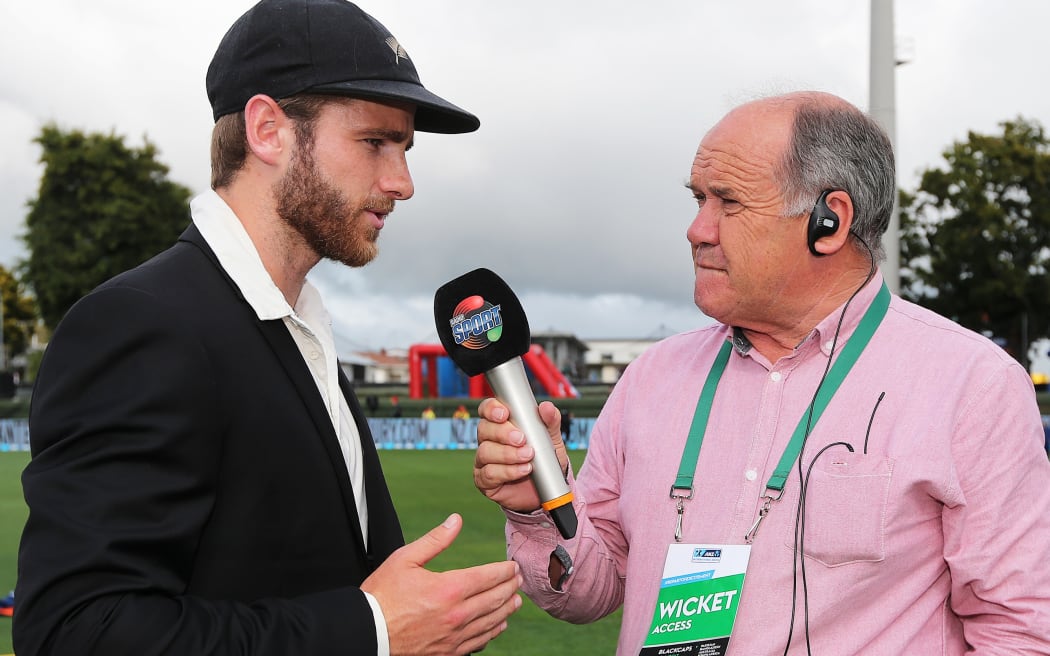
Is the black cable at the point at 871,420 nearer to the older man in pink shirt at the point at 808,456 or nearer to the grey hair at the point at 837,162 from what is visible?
the older man in pink shirt at the point at 808,456

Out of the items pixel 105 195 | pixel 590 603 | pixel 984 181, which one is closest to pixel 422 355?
pixel 105 195

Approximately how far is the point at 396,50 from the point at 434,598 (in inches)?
51.1

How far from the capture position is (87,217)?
139 feet

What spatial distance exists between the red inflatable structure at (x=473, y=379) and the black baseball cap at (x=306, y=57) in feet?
91.7

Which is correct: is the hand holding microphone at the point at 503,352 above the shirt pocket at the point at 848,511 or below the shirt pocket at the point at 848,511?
above

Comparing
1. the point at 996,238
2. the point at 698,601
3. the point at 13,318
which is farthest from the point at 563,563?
the point at 13,318

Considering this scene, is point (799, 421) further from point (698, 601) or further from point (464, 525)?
point (464, 525)

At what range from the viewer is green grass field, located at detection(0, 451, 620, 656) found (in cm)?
678

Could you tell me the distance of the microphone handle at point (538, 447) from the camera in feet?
7.50

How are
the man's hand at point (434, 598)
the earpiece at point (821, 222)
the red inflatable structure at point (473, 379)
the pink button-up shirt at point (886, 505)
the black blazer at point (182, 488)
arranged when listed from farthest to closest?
the red inflatable structure at point (473, 379) < the earpiece at point (821, 222) < the pink button-up shirt at point (886, 505) < the man's hand at point (434, 598) < the black blazer at point (182, 488)

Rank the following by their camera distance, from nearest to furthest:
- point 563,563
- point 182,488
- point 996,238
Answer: point 182,488 < point 563,563 < point 996,238

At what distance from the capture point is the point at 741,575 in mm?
2432

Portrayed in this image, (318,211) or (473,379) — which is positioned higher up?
(318,211)

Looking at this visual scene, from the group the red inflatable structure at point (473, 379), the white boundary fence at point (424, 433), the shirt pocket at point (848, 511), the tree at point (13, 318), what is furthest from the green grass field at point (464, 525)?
the tree at point (13, 318)
